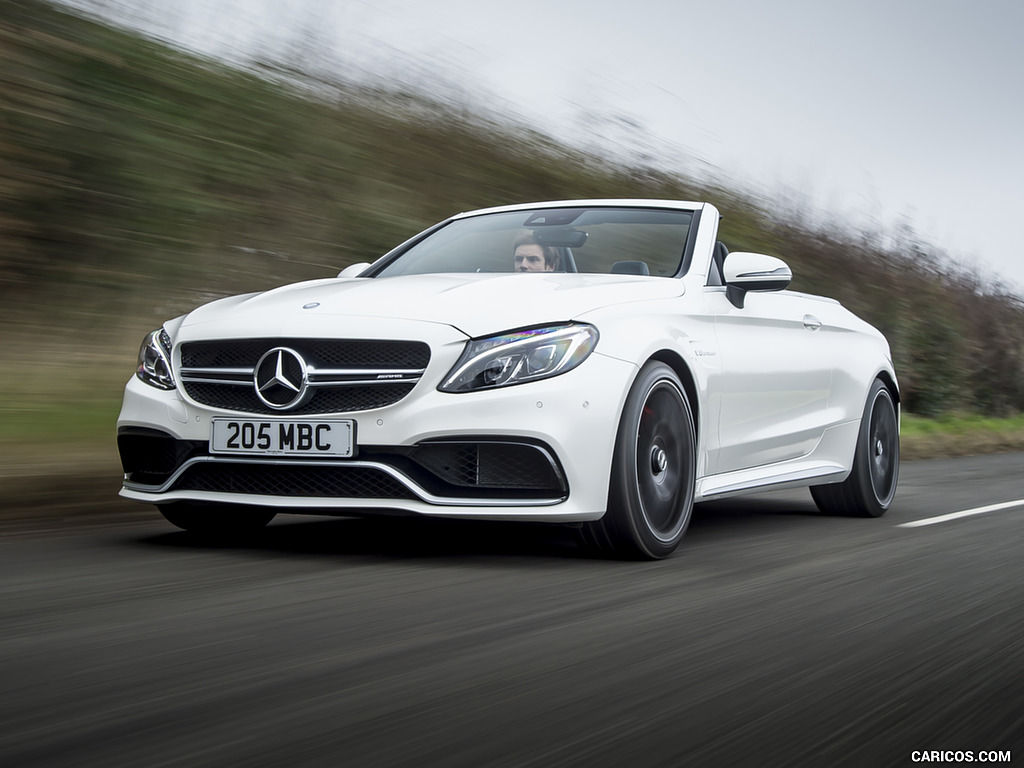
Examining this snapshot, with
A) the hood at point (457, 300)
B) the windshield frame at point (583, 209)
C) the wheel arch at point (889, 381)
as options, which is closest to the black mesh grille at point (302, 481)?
the hood at point (457, 300)

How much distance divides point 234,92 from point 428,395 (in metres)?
6.38

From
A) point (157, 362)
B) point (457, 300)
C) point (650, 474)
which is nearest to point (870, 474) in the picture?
point (650, 474)

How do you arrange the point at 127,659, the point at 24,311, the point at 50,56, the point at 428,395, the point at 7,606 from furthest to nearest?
1. the point at 50,56
2. the point at 24,311
3. the point at 428,395
4. the point at 7,606
5. the point at 127,659

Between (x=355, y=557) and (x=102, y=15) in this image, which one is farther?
(x=102, y=15)

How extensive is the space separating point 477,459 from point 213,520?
4.52 ft

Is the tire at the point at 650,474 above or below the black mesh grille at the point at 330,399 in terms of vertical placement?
below

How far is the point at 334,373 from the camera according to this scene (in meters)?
4.34

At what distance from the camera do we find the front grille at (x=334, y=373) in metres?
4.30

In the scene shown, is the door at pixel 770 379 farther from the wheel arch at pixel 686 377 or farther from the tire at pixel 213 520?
the tire at pixel 213 520

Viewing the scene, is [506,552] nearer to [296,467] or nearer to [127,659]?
[296,467]

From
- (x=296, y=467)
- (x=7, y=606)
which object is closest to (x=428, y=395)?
(x=296, y=467)

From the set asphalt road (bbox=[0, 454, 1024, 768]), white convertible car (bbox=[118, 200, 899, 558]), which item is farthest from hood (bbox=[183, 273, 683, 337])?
asphalt road (bbox=[0, 454, 1024, 768])

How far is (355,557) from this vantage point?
Result: 4.53 metres

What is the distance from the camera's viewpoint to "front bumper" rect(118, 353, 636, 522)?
166 inches
